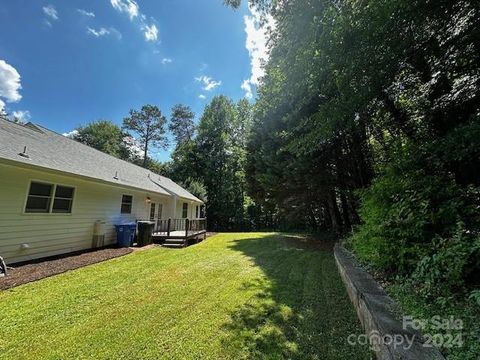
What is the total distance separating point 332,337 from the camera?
3029 millimetres

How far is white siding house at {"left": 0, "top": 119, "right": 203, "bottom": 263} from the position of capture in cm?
633

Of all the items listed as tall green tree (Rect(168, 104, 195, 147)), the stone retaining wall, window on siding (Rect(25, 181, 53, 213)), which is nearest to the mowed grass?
the stone retaining wall

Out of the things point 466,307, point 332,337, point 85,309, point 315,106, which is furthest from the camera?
point 315,106

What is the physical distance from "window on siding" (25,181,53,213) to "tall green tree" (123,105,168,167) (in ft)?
90.3

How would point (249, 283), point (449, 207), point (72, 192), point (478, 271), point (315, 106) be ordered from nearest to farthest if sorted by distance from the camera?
point (478, 271), point (449, 207), point (249, 283), point (72, 192), point (315, 106)

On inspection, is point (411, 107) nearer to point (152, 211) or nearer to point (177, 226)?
point (177, 226)

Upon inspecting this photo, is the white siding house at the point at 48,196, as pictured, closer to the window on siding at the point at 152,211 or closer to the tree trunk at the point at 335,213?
the window on siding at the point at 152,211

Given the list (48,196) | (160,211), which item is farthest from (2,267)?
(160,211)

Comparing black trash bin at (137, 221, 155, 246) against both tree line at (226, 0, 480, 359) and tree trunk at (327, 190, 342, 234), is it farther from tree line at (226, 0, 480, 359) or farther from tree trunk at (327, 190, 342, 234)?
tree trunk at (327, 190, 342, 234)

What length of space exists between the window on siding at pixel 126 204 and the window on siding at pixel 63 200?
2.95m

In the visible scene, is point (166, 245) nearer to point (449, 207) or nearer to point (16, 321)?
point (16, 321)

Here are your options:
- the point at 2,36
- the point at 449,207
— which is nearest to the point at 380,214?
the point at 449,207

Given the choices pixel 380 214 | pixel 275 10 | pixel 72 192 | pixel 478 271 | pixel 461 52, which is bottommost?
pixel 478 271

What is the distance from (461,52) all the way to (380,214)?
3.98 metres
